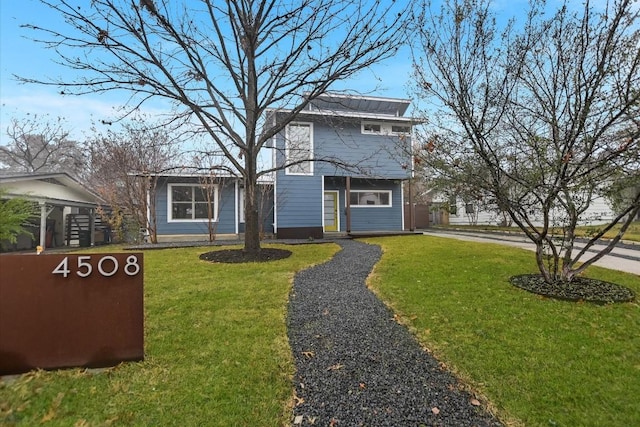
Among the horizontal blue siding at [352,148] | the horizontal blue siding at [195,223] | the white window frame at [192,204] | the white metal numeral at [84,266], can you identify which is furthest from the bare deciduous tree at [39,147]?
the white metal numeral at [84,266]

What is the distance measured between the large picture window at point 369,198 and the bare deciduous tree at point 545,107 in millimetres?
9306

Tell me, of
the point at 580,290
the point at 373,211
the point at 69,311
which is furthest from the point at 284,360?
the point at 373,211

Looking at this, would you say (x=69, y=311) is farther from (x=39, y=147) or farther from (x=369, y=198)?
(x=39, y=147)

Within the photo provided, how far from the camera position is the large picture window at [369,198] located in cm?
1609

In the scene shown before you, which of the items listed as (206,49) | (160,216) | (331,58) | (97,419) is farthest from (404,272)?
(160,216)

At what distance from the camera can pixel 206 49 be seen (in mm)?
8484

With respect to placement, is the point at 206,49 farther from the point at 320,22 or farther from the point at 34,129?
the point at 34,129

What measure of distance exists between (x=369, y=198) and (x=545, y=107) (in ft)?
34.1

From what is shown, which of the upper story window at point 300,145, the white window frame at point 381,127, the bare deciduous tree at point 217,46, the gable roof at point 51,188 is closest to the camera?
the bare deciduous tree at point 217,46

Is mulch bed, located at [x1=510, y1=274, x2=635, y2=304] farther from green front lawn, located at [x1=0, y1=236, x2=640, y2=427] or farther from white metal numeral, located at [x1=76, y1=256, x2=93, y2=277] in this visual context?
white metal numeral, located at [x1=76, y1=256, x2=93, y2=277]

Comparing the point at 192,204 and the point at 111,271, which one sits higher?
the point at 192,204

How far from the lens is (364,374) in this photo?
3.16m

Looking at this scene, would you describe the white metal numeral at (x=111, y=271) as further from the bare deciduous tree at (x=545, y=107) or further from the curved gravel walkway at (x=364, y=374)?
the bare deciduous tree at (x=545, y=107)

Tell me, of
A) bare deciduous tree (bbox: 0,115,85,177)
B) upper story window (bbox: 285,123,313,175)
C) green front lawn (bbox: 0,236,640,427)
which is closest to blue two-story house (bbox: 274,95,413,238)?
upper story window (bbox: 285,123,313,175)
